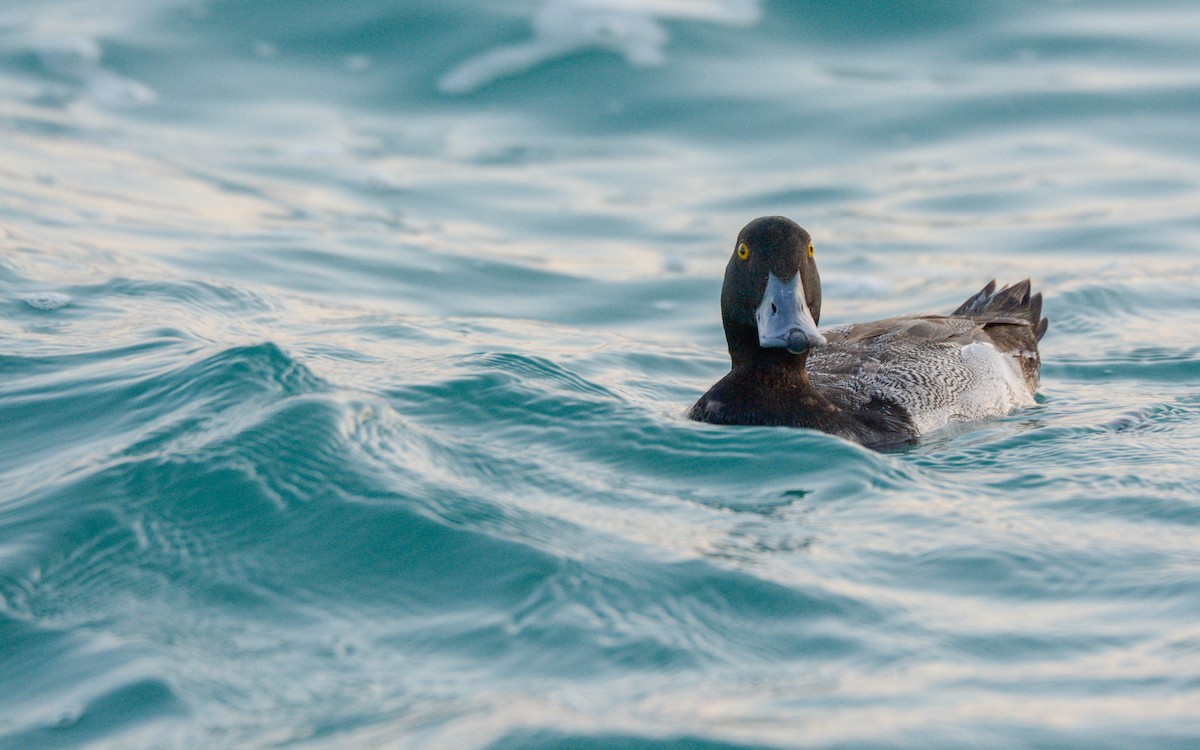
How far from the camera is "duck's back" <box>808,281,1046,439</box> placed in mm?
7227

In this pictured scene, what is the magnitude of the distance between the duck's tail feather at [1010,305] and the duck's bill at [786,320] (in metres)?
2.79

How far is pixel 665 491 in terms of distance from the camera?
5969 mm

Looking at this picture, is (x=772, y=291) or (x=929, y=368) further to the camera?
(x=929, y=368)

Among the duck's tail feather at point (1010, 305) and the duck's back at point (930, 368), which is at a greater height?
the duck's tail feather at point (1010, 305)

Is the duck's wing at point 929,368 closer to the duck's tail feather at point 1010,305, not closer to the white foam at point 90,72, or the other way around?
the duck's tail feather at point 1010,305

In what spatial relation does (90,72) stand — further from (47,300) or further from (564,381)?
(564,381)

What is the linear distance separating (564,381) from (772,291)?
4.64 ft

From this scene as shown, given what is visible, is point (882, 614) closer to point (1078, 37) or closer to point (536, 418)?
point (536, 418)

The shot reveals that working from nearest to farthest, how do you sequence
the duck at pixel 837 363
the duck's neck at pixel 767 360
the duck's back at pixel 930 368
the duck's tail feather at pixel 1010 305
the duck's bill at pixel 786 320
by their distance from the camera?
the duck's bill at pixel 786 320
the duck at pixel 837 363
the duck's neck at pixel 767 360
the duck's back at pixel 930 368
the duck's tail feather at pixel 1010 305

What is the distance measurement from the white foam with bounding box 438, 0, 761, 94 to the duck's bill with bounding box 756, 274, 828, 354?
9475mm

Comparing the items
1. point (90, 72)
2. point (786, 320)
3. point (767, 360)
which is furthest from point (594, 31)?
point (786, 320)

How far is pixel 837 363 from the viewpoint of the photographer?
302 inches

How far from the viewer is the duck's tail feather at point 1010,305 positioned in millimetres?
9008

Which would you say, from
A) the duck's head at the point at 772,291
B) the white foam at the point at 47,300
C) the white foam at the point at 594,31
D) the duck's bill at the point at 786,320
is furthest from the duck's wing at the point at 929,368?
the white foam at the point at 594,31
